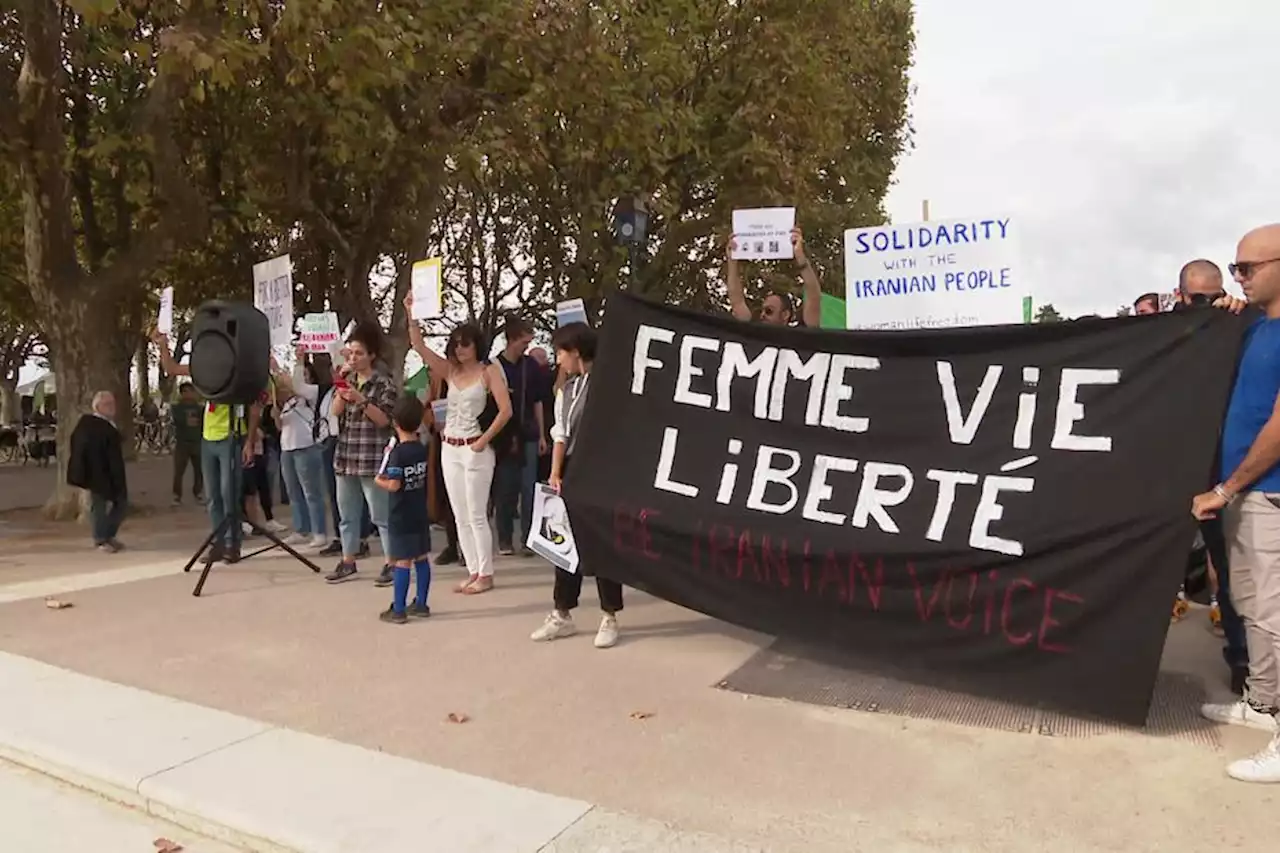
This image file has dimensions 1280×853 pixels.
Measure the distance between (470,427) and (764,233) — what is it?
2.34 m

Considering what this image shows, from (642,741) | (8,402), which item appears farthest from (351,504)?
(8,402)

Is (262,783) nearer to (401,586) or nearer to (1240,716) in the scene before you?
(401,586)

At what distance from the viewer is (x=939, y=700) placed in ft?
14.8

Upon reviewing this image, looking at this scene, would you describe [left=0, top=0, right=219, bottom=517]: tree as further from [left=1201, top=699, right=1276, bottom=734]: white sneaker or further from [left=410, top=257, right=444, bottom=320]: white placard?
[left=1201, top=699, right=1276, bottom=734]: white sneaker

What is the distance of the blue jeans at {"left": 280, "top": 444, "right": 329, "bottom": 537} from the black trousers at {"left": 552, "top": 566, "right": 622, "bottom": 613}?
12.1 ft

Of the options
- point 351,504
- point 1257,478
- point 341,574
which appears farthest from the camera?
point 341,574

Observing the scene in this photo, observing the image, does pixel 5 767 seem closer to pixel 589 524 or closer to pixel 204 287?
pixel 589 524

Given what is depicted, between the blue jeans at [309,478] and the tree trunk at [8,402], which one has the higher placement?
the tree trunk at [8,402]

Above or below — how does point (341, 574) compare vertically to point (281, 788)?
above

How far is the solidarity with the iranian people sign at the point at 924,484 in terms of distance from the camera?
397cm

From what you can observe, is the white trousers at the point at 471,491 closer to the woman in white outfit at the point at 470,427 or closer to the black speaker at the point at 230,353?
the woman in white outfit at the point at 470,427

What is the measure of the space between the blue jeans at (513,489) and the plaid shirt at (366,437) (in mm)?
1105

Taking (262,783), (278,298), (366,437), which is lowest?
(262,783)

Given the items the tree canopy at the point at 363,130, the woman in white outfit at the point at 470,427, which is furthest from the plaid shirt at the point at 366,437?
the tree canopy at the point at 363,130
